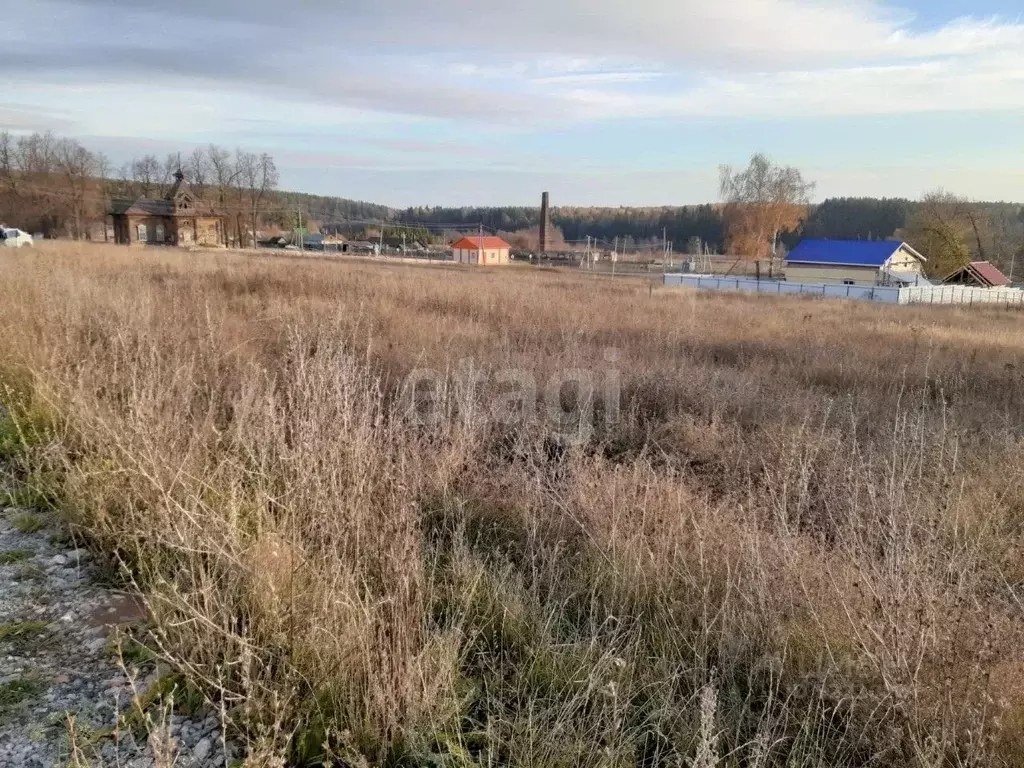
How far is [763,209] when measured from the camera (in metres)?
57.5

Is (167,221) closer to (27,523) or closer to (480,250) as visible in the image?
(480,250)

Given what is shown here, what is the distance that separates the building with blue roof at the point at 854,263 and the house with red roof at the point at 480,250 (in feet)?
102

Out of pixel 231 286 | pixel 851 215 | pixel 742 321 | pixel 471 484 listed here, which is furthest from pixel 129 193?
pixel 851 215

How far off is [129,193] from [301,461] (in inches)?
3453

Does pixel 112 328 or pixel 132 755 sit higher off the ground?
pixel 112 328

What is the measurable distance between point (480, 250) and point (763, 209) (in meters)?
28.6

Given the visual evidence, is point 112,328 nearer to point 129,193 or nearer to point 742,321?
point 742,321

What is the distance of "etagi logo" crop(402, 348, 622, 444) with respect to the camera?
583cm

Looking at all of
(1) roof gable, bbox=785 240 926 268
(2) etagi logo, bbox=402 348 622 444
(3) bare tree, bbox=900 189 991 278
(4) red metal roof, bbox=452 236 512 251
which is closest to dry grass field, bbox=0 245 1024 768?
(2) etagi logo, bbox=402 348 622 444

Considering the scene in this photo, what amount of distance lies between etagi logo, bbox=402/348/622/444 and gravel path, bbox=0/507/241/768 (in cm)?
271

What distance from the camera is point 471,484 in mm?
4523

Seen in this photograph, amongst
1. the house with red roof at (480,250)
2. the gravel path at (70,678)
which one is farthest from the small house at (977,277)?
the gravel path at (70,678)

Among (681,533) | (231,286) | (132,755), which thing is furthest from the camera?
(231,286)

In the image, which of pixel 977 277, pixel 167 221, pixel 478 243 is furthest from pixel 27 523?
pixel 478 243
